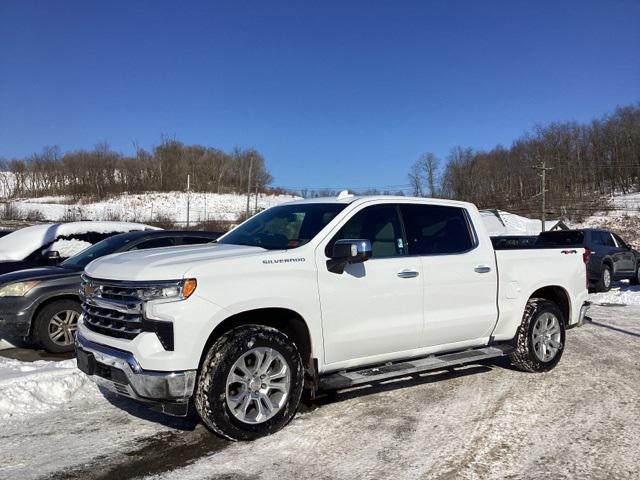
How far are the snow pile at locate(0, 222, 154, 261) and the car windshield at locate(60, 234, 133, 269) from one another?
3182 mm

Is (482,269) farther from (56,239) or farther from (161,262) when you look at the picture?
(56,239)

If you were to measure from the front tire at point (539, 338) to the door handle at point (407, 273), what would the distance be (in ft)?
5.78

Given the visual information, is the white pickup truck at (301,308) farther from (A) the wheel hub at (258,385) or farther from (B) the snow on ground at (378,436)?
(B) the snow on ground at (378,436)

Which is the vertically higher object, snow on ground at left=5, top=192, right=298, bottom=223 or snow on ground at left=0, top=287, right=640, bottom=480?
snow on ground at left=5, top=192, right=298, bottom=223

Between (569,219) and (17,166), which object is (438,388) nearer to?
(569,219)

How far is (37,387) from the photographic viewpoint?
5457 mm

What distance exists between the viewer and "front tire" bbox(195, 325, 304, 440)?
4.08 m

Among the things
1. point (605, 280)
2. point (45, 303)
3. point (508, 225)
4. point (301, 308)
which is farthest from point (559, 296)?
point (508, 225)

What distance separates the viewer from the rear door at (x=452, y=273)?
5332 mm

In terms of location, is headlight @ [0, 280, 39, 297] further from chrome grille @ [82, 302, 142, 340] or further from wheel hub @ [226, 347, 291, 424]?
wheel hub @ [226, 347, 291, 424]

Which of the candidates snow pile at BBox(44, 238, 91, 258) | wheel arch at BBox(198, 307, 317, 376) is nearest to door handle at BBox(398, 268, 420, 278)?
wheel arch at BBox(198, 307, 317, 376)

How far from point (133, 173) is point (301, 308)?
321 feet

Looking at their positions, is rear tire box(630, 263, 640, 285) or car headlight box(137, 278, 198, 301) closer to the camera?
car headlight box(137, 278, 198, 301)

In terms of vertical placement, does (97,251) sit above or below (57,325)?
above
